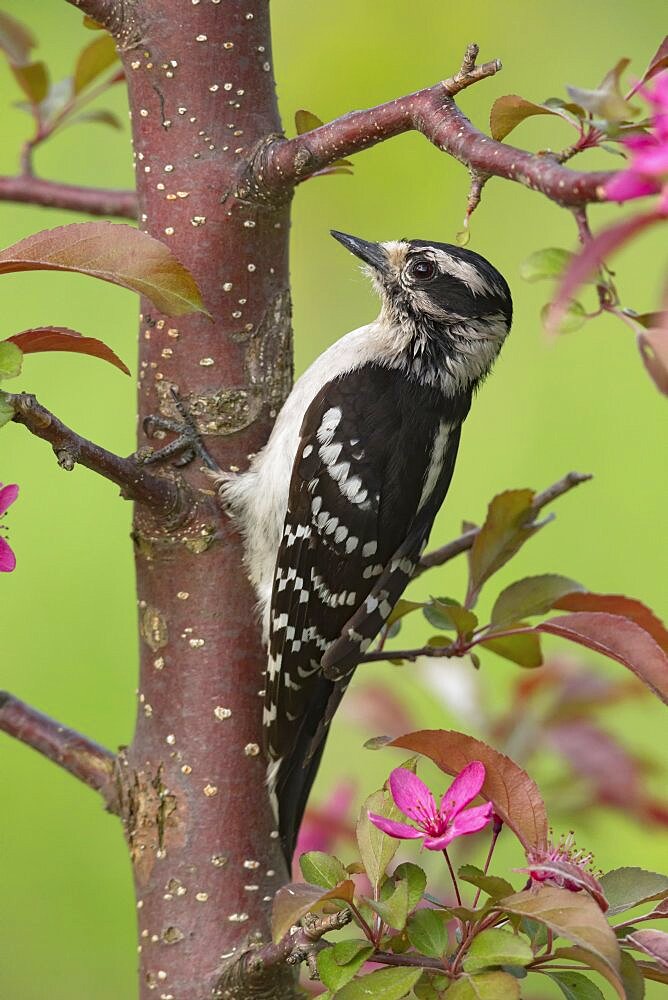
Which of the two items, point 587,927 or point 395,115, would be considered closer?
point 587,927

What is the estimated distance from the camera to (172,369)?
72.7 inches

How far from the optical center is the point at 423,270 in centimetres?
247

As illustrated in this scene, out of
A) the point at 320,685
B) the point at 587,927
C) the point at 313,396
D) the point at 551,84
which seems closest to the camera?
the point at 587,927

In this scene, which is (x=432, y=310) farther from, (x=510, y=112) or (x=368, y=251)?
(x=510, y=112)

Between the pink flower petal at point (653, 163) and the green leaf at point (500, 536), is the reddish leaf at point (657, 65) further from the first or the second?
the green leaf at point (500, 536)

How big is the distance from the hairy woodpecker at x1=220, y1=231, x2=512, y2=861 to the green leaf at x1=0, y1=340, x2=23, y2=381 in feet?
1.92

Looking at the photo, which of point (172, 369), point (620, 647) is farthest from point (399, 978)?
point (172, 369)

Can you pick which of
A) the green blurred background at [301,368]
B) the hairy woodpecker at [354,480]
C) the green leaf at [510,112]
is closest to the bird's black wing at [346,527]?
the hairy woodpecker at [354,480]

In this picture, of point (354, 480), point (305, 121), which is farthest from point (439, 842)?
point (354, 480)

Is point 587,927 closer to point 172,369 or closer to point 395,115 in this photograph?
point 395,115

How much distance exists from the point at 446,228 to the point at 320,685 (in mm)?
3307

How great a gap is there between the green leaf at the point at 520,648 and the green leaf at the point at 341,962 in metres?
0.57

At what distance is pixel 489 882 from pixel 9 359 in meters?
0.70

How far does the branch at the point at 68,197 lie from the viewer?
2121 mm
